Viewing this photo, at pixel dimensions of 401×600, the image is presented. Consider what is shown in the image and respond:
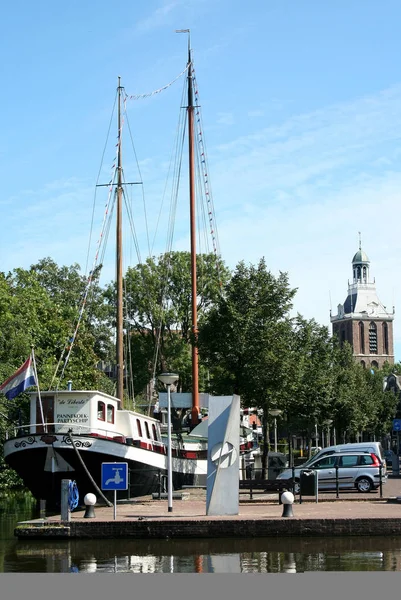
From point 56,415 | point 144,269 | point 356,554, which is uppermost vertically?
point 144,269

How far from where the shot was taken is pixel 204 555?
58.9ft

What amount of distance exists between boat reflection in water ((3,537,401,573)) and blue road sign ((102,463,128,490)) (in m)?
1.83

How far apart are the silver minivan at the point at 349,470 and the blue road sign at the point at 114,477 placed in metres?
13.0

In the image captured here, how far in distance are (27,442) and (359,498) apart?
11408 mm

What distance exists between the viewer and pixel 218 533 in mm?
20609

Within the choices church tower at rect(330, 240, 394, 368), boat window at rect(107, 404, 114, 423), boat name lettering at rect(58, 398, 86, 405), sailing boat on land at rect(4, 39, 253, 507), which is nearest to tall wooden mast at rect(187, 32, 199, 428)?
sailing boat on land at rect(4, 39, 253, 507)

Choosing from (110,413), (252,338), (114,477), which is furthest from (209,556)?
(252,338)

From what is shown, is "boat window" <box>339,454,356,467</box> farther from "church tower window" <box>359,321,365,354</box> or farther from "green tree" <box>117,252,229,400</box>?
"church tower window" <box>359,321,365,354</box>

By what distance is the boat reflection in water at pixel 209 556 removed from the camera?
16.2 m

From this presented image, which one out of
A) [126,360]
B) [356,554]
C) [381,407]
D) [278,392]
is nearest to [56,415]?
[278,392]

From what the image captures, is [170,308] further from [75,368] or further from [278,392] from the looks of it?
[278,392]

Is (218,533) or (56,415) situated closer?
(218,533)

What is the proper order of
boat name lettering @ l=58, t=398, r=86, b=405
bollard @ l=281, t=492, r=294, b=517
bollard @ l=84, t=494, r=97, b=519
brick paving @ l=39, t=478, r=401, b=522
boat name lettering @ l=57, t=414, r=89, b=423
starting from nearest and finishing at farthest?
bollard @ l=281, t=492, r=294, b=517 < brick paving @ l=39, t=478, r=401, b=522 < bollard @ l=84, t=494, r=97, b=519 < boat name lettering @ l=57, t=414, r=89, b=423 < boat name lettering @ l=58, t=398, r=86, b=405

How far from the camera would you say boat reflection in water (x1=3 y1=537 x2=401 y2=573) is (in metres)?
16.2
